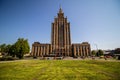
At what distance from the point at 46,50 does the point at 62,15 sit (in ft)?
182

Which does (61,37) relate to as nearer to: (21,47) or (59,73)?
(21,47)

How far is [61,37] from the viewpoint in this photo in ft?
441

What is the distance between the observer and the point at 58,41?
133m

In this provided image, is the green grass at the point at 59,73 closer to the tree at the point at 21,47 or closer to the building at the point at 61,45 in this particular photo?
the tree at the point at 21,47

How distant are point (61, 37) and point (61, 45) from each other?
1104cm

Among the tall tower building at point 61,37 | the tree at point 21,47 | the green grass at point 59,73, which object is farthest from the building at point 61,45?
the green grass at point 59,73

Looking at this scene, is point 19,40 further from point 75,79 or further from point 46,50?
point 46,50

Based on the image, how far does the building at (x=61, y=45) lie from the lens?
12988 cm

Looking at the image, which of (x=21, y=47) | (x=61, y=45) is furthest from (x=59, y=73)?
(x=61, y=45)

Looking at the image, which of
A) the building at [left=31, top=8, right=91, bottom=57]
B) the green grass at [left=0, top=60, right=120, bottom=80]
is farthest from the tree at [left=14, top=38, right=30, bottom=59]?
the building at [left=31, top=8, right=91, bottom=57]

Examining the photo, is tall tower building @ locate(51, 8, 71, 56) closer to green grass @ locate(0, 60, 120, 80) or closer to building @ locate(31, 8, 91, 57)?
building @ locate(31, 8, 91, 57)

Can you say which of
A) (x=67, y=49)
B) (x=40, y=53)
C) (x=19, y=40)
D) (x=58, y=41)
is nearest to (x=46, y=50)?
Answer: (x=40, y=53)

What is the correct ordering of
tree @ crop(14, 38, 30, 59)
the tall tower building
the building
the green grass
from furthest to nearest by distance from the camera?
the building, the tall tower building, tree @ crop(14, 38, 30, 59), the green grass

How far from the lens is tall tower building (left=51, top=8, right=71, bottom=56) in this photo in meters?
129
